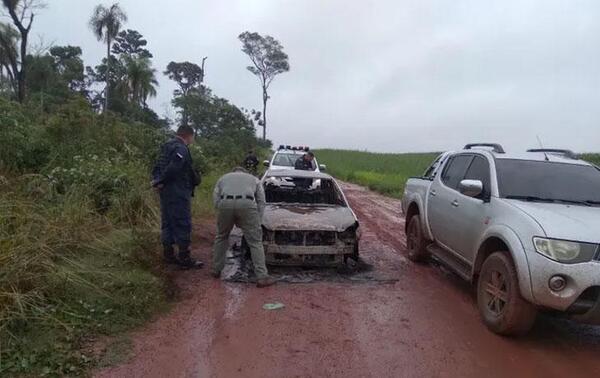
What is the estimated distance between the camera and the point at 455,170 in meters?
6.92

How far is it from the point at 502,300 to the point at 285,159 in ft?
42.8

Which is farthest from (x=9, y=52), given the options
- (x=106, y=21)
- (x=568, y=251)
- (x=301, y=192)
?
(x=568, y=251)

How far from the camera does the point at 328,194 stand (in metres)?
8.62

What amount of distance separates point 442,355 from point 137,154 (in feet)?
33.1

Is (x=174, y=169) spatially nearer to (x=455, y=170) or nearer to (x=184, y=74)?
(x=455, y=170)

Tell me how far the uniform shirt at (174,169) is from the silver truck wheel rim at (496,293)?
397cm

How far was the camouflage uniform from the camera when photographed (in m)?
6.40

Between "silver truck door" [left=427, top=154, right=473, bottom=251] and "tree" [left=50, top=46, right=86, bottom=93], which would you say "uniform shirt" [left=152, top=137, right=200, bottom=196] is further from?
"tree" [left=50, top=46, right=86, bottom=93]

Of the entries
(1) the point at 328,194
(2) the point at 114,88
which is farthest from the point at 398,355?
(2) the point at 114,88

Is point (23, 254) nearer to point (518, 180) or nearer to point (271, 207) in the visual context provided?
point (271, 207)

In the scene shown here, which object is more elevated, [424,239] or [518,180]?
[518,180]

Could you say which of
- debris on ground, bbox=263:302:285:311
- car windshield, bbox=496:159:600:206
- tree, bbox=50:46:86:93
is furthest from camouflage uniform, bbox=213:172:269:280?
tree, bbox=50:46:86:93

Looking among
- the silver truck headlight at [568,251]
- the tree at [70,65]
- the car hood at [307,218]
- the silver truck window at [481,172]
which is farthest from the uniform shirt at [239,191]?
the tree at [70,65]

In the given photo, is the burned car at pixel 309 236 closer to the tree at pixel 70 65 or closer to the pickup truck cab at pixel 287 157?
the pickup truck cab at pixel 287 157
